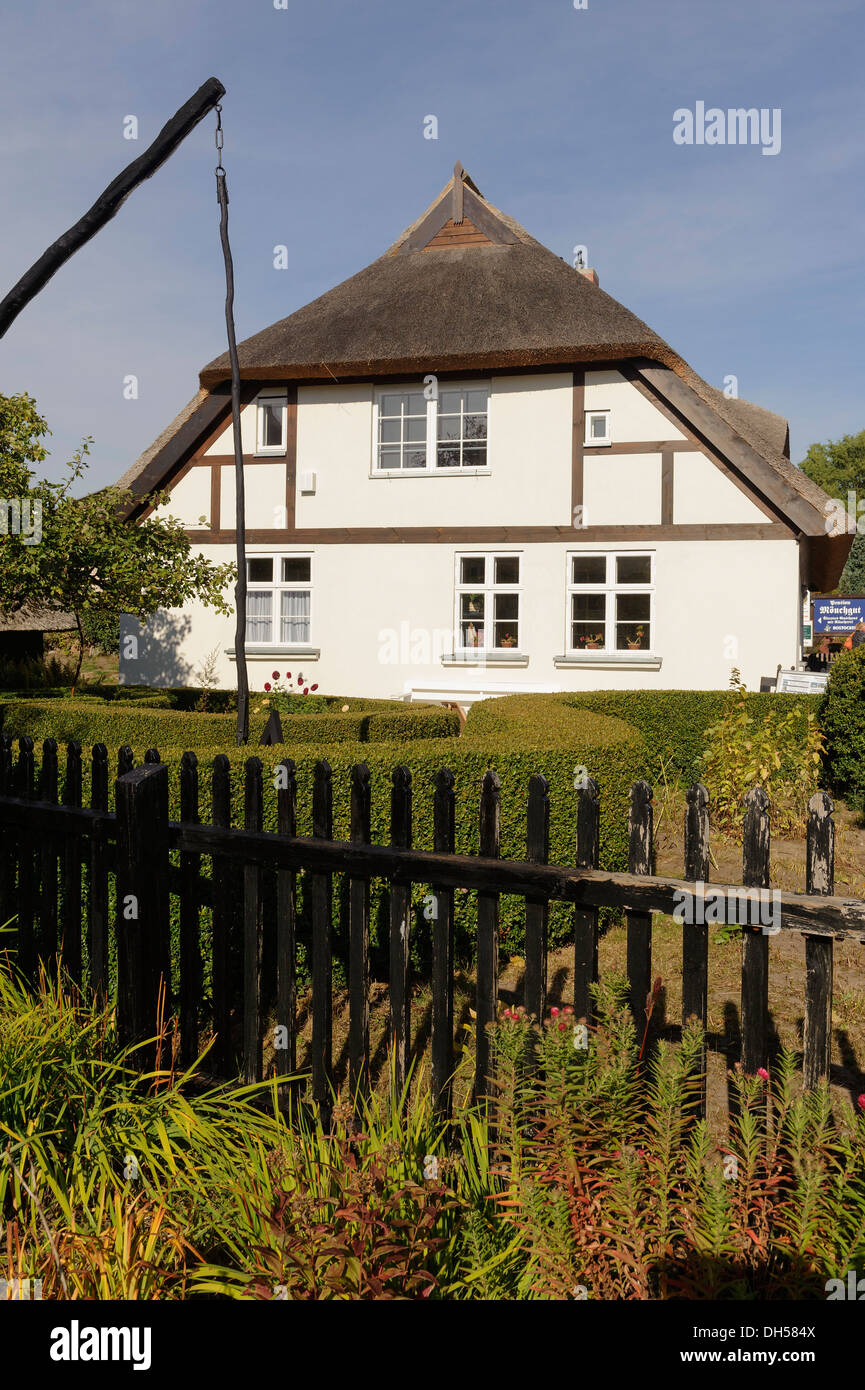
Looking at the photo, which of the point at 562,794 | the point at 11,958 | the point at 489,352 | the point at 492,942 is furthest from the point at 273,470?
the point at 492,942

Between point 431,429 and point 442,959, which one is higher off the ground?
point 431,429

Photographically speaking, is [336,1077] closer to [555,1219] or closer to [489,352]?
[555,1219]

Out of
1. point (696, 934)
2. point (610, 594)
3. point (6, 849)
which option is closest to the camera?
point (696, 934)

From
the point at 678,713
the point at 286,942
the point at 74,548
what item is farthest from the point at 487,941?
the point at 74,548

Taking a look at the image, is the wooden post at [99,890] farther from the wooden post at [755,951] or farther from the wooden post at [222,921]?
the wooden post at [755,951]

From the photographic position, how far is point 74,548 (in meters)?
13.2

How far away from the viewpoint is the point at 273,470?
709 inches

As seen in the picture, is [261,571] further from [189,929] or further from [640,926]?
[640,926]

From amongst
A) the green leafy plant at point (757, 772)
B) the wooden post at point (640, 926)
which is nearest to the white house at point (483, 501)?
the green leafy plant at point (757, 772)

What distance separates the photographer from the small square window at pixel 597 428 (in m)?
16.3

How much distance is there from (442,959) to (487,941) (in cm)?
17

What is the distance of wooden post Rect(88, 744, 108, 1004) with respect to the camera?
3.56 metres

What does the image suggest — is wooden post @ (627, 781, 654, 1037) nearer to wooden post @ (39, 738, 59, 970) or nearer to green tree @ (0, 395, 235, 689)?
wooden post @ (39, 738, 59, 970)

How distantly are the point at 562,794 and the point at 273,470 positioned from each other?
532 inches
